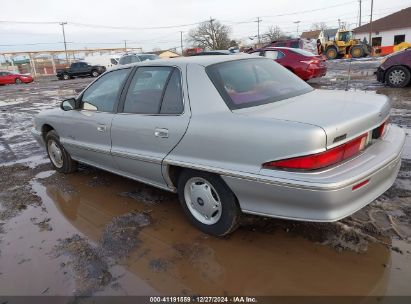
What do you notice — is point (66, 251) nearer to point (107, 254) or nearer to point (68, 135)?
point (107, 254)

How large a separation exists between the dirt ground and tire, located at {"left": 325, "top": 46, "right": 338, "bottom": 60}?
3104 cm

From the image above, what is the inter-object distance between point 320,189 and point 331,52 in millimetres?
33514

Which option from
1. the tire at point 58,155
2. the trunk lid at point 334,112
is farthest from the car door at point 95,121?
the trunk lid at point 334,112

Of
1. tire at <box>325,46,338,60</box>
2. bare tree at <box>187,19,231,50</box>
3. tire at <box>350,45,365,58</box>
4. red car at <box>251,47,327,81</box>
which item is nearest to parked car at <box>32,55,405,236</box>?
red car at <box>251,47,327,81</box>

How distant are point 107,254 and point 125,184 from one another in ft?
5.54

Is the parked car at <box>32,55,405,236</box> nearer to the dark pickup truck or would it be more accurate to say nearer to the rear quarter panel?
the rear quarter panel

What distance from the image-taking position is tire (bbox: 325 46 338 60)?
32.8 m

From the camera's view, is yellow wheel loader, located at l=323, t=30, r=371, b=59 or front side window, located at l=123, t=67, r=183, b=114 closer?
front side window, located at l=123, t=67, r=183, b=114

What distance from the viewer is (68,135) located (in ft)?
16.3

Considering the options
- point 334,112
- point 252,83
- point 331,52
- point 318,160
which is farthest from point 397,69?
point 331,52

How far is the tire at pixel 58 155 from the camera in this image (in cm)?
528

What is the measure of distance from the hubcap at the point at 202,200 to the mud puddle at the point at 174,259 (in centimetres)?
19

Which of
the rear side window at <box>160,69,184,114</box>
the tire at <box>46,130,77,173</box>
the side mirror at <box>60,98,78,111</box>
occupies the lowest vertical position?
the tire at <box>46,130,77,173</box>

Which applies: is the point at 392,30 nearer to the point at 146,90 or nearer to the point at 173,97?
the point at 146,90
